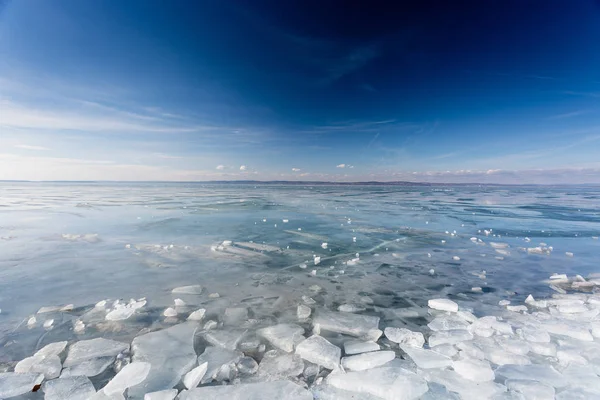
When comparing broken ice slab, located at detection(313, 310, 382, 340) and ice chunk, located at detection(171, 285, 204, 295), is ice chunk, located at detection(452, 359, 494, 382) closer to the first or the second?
broken ice slab, located at detection(313, 310, 382, 340)

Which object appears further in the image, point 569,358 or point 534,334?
point 534,334

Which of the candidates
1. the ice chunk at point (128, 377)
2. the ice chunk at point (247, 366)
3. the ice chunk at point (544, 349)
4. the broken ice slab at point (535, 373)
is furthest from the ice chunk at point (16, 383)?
the ice chunk at point (544, 349)

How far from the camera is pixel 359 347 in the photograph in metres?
2.66

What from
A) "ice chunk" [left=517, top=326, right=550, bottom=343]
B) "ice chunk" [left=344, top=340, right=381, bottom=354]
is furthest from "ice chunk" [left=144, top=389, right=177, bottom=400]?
"ice chunk" [left=517, top=326, right=550, bottom=343]

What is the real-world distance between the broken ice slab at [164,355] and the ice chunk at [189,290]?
1.04 metres

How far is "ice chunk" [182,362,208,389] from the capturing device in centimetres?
214

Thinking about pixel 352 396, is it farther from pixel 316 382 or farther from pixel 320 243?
pixel 320 243

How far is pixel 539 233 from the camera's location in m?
8.91

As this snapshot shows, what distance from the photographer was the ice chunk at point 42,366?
2244mm

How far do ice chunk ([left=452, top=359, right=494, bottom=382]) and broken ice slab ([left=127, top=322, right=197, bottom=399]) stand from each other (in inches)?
91.3

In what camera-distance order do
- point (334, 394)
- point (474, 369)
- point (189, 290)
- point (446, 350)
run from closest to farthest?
point (334, 394), point (474, 369), point (446, 350), point (189, 290)

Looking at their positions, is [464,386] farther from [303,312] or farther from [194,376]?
[194,376]

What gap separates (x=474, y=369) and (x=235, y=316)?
8.14 feet

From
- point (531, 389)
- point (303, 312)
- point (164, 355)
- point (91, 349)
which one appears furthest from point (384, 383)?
point (91, 349)
